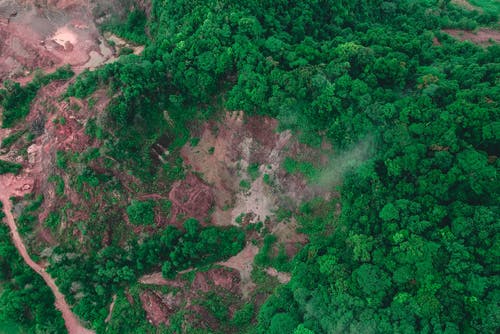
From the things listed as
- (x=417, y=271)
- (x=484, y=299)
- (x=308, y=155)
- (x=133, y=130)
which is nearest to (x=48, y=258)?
(x=133, y=130)

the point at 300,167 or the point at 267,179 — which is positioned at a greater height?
the point at 300,167

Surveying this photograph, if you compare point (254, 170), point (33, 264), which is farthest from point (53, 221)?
point (254, 170)

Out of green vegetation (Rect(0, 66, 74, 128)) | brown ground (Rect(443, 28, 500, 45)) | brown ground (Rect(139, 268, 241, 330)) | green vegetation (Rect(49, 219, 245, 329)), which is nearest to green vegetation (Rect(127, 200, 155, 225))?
green vegetation (Rect(49, 219, 245, 329))

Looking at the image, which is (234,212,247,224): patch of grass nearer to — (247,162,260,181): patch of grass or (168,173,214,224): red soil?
(168,173,214,224): red soil

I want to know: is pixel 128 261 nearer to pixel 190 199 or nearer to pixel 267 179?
pixel 190 199

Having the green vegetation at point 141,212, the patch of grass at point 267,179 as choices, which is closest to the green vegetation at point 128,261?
the green vegetation at point 141,212

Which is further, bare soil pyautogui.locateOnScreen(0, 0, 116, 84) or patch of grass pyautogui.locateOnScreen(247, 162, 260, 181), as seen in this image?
bare soil pyautogui.locateOnScreen(0, 0, 116, 84)

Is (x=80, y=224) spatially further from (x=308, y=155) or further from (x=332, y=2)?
(x=332, y=2)
